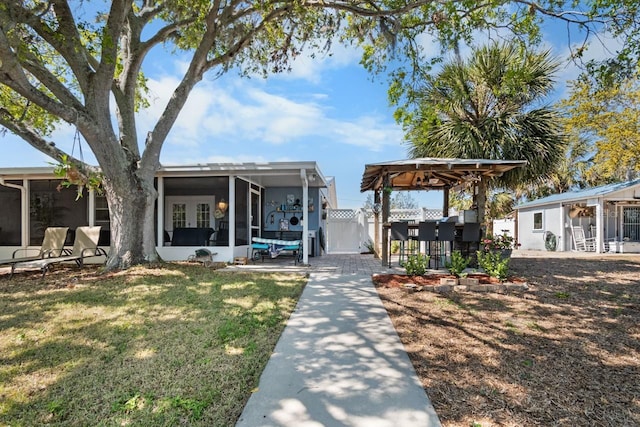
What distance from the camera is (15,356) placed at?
3.24 m

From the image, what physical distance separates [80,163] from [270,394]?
732 centimetres

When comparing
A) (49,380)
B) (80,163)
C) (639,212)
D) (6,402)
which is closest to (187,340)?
(49,380)

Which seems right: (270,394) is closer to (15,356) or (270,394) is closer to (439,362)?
(439,362)

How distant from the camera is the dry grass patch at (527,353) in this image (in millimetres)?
2373

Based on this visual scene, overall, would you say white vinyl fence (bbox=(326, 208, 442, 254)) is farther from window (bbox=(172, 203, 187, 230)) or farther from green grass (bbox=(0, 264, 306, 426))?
green grass (bbox=(0, 264, 306, 426))

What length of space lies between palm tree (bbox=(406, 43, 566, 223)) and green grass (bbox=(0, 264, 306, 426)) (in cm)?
707

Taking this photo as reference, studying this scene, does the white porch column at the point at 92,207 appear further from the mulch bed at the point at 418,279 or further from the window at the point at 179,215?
the mulch bed at the point at 418,279

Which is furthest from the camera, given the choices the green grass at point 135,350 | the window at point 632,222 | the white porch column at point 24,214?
the window at point 632,222

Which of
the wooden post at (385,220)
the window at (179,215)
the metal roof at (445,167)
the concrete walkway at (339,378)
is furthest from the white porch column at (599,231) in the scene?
the window at (179,215)

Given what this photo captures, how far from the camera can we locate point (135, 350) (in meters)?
3.35

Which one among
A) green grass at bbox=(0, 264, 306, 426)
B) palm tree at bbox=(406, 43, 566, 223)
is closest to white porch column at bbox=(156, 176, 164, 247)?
green grass at bbox=(0, 264, 306, 426)

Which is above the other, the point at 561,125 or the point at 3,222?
the point at 561,125

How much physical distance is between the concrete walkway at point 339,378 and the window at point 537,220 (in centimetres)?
1612

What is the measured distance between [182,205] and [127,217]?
3.01 meters
